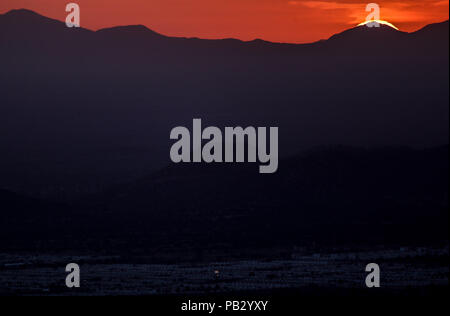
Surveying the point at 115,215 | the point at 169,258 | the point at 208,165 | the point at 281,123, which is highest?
the point at 281,123

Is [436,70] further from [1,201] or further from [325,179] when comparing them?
[1,201]

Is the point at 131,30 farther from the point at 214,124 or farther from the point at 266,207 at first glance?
the point at 266,207

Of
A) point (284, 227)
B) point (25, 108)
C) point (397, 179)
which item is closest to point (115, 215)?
point (284, 227)

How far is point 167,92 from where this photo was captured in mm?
166000

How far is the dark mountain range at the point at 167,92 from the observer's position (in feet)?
447

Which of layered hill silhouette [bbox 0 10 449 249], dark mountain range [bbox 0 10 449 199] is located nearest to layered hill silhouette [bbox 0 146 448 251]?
layered hill silhouette [bbox 0 10 449 249]

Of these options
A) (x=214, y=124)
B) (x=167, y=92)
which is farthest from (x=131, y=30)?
(x=214, y=124)

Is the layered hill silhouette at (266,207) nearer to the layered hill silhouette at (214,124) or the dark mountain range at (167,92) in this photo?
the layered hill silhouette at (214,124)

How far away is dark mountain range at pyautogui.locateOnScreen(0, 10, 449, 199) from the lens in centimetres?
13638

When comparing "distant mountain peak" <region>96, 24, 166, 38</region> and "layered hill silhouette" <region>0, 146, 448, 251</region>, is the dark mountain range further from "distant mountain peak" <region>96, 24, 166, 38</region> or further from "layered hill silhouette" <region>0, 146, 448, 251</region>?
"layered hill silhouette" <region>0, 146, 448, 251</region>

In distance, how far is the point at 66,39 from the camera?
176 meters

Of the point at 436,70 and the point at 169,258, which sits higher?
the point at 436,70

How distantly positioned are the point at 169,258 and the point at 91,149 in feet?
230

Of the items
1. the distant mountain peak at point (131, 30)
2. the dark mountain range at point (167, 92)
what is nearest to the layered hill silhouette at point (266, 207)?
the dark mountain range at point (167, 92)
